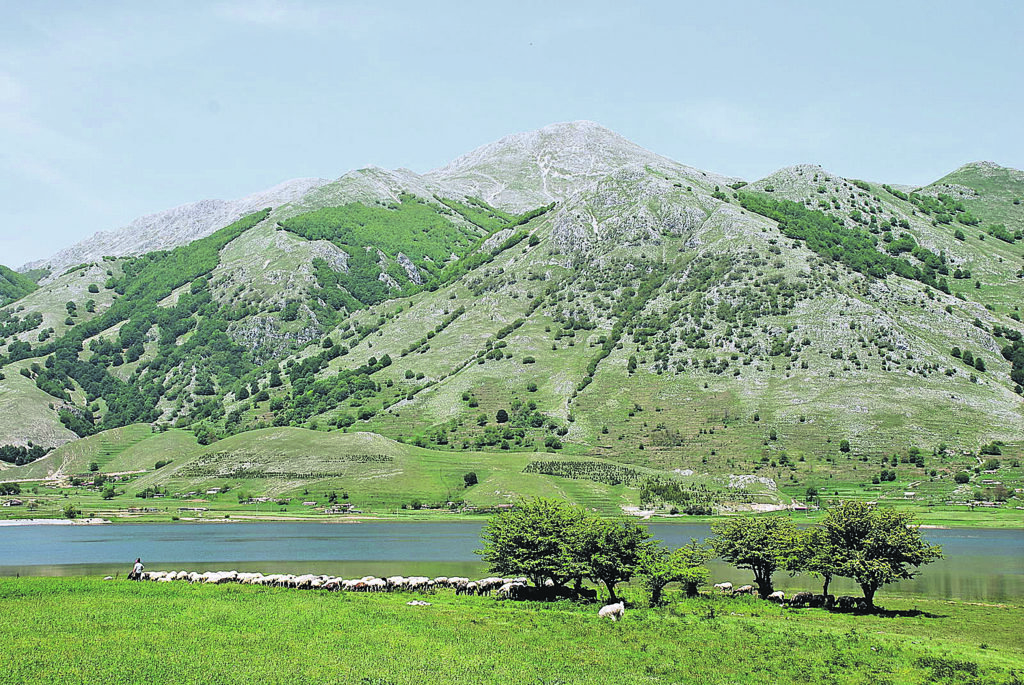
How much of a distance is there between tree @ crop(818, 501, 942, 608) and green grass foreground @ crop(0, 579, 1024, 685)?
11.5 ft

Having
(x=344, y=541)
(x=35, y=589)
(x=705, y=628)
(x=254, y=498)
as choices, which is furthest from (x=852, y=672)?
(x=254, y=498)

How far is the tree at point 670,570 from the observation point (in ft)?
198

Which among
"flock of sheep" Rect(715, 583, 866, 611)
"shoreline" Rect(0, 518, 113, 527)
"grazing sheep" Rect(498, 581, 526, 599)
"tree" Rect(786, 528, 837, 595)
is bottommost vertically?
"shoreline" Rect(0, 518, 113, 527)

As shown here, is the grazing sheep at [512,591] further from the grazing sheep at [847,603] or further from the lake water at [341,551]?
the grazing sheep at [847,603]

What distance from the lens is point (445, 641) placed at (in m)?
41.8

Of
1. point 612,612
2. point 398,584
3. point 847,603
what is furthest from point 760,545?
point 398,584

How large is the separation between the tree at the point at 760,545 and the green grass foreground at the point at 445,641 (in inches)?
374

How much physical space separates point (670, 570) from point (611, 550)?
4.64m

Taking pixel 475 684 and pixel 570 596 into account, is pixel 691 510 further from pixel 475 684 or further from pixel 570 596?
pixel 475 684

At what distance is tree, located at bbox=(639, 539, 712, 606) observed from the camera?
2377 inches

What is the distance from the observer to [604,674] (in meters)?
36.7

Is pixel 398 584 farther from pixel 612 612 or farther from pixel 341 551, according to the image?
pixel 341 551

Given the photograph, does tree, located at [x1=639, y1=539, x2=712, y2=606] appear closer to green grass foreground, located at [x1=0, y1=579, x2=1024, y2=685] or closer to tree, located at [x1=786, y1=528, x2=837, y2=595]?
green grass foreground, located at [x1=0, y1=579, x2=1024, y2=685]

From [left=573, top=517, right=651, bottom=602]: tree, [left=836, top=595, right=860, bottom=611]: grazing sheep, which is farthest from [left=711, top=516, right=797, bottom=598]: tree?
[left=573, top=517, right=651, bottom=602]: tree
